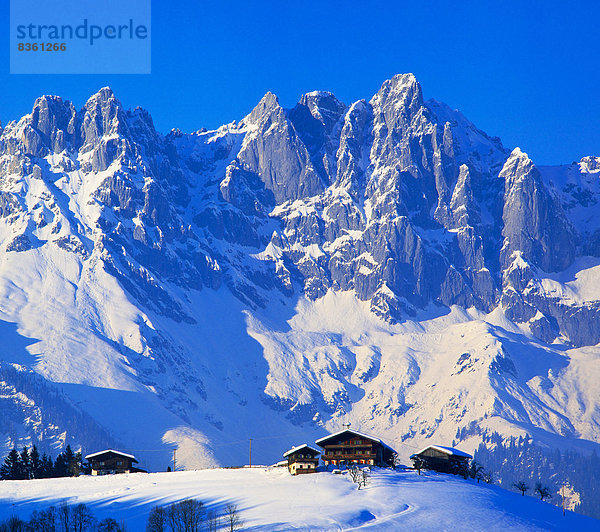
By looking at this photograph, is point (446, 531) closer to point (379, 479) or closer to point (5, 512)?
point (379, 479)

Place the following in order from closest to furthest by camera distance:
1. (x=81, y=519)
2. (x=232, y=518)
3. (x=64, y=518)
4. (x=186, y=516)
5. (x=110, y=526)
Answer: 1. (x=232, y=518)
2. (x=110, y=526)
3. (x=186, y=516)
4. (x=81, y=519)
5. (x=64, y=518)

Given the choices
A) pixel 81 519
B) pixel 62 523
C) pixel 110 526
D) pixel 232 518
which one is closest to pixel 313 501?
pixel 232 518

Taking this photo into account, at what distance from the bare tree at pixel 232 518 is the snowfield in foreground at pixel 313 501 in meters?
1.19

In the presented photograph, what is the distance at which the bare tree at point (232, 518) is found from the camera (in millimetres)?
158250

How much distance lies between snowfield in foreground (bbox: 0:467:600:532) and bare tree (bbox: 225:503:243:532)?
1192mm

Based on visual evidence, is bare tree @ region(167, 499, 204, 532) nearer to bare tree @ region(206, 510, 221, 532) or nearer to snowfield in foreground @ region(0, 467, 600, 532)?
bare tree @ region(206, 510, 221, 532)

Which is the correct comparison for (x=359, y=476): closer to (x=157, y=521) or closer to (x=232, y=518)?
(x=232, y=518)

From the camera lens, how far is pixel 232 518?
15975 centimetres

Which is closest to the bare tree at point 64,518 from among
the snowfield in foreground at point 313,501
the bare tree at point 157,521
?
the snowfield in foreground at point 313,501

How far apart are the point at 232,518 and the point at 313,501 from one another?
19.5m

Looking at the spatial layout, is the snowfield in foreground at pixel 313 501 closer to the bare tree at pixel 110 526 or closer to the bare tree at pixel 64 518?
the bare tree at pixel 110 526

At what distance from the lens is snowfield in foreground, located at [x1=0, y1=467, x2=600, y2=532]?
166125 millimetres

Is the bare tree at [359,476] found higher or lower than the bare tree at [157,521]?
Result: higher

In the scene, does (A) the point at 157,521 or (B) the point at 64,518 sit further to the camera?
(B) the point at 64,518
